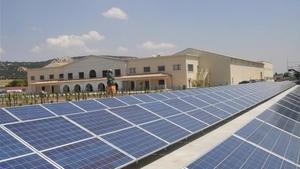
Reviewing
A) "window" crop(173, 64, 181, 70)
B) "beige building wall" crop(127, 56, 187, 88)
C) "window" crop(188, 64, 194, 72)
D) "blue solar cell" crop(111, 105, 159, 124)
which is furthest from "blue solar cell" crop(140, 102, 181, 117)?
"window" crop(188, 64, 194, 72)

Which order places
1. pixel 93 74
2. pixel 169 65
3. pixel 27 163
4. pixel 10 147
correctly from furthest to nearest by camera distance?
pixel 93 74, pixel 169 65, pixel 10 147, pixel 27 163

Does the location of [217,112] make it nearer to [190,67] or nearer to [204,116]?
[204,116]

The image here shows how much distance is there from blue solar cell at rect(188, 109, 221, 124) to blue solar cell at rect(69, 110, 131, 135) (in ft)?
15.2

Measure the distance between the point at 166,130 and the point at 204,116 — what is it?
4.36m

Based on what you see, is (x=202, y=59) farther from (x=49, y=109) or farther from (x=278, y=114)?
(x=49, y=109)

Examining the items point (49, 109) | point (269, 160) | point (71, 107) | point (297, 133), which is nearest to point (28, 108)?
point (49, 109)

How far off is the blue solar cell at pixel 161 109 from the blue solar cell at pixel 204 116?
2.81 ft

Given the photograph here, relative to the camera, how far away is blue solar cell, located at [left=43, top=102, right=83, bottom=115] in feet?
42.8

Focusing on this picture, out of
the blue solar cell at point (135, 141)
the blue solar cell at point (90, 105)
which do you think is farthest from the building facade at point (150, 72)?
the blue solar cell at point (135, 141)

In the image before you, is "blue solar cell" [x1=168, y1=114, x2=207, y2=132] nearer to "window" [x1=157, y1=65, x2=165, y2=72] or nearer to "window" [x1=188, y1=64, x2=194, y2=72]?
"window" [x1=188, y1=64, x2=194, y2=72]

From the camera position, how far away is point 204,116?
1728cm

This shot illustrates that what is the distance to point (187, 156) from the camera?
11766mm

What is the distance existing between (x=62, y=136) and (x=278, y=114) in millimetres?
12199

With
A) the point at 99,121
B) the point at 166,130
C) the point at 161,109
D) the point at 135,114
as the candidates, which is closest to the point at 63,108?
the point at 99,121
